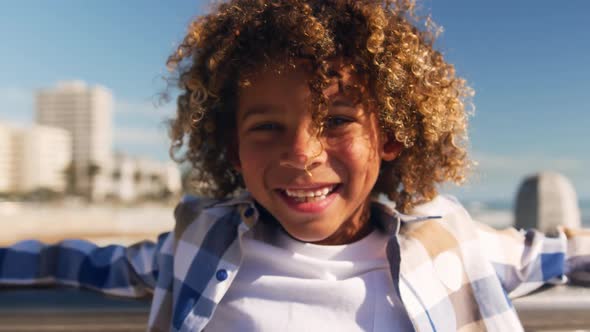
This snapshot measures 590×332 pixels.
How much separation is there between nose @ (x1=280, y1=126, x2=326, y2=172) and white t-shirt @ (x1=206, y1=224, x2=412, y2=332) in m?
0.27

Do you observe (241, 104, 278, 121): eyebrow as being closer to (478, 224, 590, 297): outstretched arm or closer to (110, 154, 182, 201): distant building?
(478, 224, 590, 297): outstretched arm

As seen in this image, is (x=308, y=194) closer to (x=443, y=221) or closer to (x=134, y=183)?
(x=443, y=221)

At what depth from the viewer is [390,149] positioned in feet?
5.12

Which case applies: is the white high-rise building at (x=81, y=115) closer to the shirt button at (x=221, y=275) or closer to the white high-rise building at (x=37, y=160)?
the white high-rise building at (x=37, y=160)

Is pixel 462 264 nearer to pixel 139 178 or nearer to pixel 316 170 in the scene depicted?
pixel 316 170

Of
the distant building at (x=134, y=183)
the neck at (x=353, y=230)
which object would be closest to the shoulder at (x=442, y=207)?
the neck at (x=353, y=230)

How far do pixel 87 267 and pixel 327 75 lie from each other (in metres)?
0.88

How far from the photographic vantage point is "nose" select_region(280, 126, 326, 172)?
1342 mm

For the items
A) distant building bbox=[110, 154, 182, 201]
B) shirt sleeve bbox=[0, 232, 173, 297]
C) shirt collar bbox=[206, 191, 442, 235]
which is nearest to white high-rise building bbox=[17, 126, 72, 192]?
distant building bbox=[110, 154, 182, 201]

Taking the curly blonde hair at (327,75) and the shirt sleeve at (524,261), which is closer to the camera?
the curly blonde hair at (327,75)

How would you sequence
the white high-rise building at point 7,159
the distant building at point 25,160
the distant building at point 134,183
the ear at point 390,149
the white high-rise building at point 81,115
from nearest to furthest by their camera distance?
the ear at point 390,149 < the distant building at point 134,183 < the white high-rise building at point 7,159 < the distant building at point 25,160 < the white high-rise building at point 81,115

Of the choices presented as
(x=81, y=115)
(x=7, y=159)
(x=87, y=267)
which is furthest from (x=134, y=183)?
(x=87, y=267)

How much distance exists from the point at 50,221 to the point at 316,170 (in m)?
40.0

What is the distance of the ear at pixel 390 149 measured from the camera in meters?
1.55
